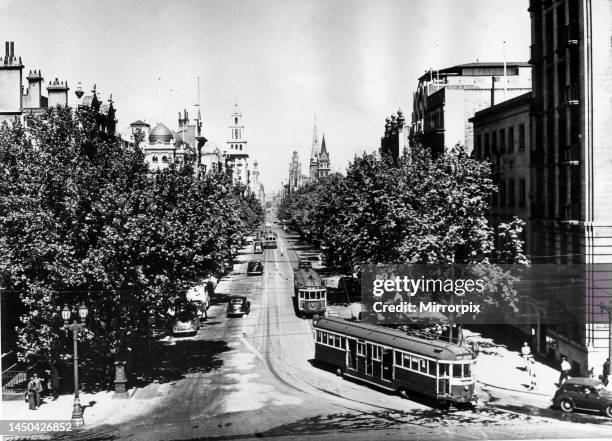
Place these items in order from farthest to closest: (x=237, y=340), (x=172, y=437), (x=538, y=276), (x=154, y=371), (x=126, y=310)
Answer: (x=237, y=340)
(x=538, y=276)
(x=154, y=371)
(x=126, y=310)
(x=172, y=437)

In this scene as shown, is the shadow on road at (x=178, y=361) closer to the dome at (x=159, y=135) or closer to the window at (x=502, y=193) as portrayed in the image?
the window at (x=502, y=193)

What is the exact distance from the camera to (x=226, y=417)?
27562 mm

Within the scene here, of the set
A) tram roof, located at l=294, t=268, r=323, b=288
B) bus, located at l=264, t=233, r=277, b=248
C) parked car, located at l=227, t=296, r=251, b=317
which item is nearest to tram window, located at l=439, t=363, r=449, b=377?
tram roof, located at l=294, t=268, r=323, b=288

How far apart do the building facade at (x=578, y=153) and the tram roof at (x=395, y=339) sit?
873 cm

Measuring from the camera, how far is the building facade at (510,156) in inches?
1831

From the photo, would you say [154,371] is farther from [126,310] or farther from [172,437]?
[172,437]

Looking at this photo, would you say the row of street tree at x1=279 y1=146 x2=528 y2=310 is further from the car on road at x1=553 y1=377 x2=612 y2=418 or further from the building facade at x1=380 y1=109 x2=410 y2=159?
the building facade at x1=380 y1=109 x2=410 y2=159

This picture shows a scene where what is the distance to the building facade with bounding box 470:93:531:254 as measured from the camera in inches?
1831

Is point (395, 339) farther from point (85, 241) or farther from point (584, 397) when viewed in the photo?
point (85, 241)

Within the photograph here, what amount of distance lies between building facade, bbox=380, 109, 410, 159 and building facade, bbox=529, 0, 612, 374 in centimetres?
4844

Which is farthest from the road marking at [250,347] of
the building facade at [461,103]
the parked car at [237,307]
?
the building facade at [461,103]

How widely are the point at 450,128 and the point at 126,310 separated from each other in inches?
1689

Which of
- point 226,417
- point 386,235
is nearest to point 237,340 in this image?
point 386,235

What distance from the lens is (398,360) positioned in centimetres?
3089
